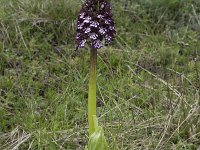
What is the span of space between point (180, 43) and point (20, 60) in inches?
55.0

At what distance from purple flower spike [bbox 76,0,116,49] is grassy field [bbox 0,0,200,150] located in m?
0.62

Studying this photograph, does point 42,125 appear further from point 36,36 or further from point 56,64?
point 36,36

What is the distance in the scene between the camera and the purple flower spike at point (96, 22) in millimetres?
2055

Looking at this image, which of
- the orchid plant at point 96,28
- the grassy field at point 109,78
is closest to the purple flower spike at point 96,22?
the orchid plant at point 96,28

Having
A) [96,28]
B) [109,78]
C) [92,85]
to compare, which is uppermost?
[96,28]

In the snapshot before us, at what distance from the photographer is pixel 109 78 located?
349 centimetres

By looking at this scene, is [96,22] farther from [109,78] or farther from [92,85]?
[109,78]

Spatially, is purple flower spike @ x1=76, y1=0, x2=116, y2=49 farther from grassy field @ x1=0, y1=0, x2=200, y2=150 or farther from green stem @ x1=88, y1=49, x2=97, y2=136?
grassy field @ x1=0, y1=0, x2=200, y2=150

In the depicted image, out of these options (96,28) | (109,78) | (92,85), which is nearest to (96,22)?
(96,28)

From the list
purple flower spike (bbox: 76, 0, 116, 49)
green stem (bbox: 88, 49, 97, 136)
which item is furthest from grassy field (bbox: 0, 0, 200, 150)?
purple flower spike (bbox: 76, 0, 116, 49)

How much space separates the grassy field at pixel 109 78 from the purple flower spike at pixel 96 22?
2.02ft

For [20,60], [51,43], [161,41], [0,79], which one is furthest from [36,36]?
[161,41]

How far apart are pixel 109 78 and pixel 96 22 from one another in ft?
4.81

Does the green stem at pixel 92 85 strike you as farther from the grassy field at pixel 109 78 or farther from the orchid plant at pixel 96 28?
the grassy field at pixel 109 78
